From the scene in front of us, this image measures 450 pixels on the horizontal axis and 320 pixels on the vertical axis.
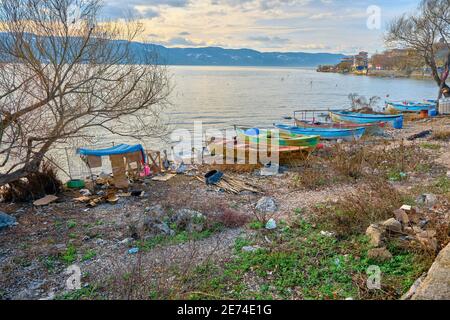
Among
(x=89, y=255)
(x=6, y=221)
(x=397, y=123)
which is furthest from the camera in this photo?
(x=397, y=123)

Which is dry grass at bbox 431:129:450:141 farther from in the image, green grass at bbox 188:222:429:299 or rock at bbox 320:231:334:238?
green grass at bbox 188:222:429:299

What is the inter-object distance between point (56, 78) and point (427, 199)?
9.06 m

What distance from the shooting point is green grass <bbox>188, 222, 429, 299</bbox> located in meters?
4.42

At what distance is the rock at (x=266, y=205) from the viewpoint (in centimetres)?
783

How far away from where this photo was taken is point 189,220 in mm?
6918

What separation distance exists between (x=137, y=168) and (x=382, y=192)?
24.0ft

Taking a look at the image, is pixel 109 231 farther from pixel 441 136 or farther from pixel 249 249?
pixel 441 136

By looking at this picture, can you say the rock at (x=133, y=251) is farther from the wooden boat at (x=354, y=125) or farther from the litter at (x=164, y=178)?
the wooden boat at (x=354, y=125)

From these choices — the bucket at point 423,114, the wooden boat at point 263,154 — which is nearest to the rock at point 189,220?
the wooden boat at point 263,154

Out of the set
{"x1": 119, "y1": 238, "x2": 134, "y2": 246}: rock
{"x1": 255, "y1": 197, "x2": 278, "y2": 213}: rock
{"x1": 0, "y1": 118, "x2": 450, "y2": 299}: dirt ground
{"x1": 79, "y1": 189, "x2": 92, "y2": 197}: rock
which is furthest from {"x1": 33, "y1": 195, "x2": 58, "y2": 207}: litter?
{"x1": 255, "y1": 197, "x2": 278, "y2": 213}: rock

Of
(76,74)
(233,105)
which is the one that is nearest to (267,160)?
(76,74)

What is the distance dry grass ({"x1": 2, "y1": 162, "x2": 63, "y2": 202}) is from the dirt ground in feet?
1.15

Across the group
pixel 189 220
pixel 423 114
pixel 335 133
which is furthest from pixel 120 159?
pixel 423 114

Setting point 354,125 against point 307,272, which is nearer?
point 307,272
